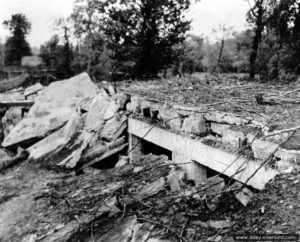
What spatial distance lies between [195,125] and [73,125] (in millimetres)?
3729

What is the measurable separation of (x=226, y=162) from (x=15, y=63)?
38891 millimetres

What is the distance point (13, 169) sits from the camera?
7598mm

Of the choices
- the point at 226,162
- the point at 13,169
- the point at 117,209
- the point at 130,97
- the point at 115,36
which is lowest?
the point at 13,169

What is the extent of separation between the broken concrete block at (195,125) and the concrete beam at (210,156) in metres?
0.14

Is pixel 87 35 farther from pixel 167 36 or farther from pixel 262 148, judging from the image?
pixel 262 148

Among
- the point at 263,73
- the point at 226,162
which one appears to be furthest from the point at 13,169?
the point at 263,73

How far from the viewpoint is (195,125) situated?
5.46m

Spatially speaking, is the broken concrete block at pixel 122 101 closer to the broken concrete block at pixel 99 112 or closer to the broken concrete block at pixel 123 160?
the broken concrete block at pixel 99 112

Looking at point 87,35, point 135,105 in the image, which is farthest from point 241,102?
point 87,35

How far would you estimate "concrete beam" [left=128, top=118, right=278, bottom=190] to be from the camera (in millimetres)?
4113

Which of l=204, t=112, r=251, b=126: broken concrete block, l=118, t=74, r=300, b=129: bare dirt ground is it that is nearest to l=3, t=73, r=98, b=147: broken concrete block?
l=118, t=74, r=300, b=129: bare dirt ground

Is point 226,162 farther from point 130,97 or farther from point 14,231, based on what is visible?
point 130,97

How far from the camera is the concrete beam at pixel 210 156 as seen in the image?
411cm

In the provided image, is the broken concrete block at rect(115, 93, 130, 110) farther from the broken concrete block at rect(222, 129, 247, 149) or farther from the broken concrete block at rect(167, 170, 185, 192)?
the broken concrete block at rect(222, 129, 247, 149)
